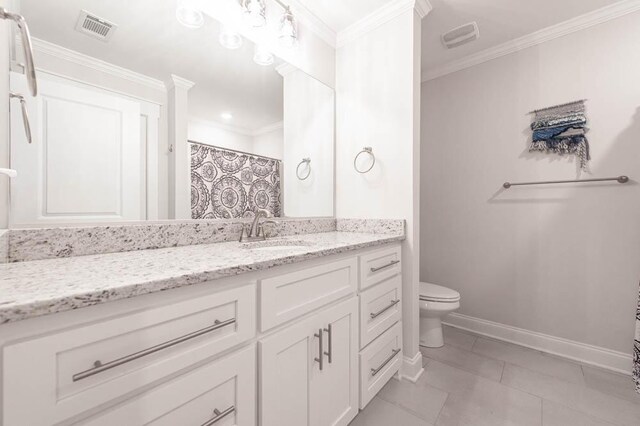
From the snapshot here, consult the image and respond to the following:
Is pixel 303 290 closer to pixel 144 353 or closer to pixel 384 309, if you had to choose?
pixel 144 353

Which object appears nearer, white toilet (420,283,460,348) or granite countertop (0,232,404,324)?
granite countertop (0,232,404,324)

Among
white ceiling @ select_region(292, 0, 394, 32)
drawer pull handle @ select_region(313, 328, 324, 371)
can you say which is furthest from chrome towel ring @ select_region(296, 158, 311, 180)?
drawer pull handle @ select_region(313, 328, 324, 371)

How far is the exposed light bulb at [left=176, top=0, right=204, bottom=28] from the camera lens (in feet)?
4.07

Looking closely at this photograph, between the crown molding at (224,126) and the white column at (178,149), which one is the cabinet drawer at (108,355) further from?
the crown molding at (224,126)

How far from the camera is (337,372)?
3.64 ft

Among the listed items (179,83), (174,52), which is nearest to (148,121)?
(179,83)

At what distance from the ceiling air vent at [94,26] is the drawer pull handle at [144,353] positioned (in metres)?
1.14

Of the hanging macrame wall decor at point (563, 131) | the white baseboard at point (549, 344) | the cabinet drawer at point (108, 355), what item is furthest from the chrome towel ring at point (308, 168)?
the white baseboard at point (549, 344)

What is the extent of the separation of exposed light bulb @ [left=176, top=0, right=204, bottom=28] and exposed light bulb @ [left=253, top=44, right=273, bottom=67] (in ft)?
1.11

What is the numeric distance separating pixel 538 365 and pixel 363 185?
5.41 feet

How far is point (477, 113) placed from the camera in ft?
7.45

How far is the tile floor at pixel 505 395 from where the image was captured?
1.32m

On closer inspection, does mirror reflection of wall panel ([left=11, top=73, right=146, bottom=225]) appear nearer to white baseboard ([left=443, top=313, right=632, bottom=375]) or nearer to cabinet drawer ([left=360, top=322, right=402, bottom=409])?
cabinet drawer ([left=360, top=322, right=402, bottom=409])

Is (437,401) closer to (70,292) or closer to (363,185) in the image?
(363,185)
